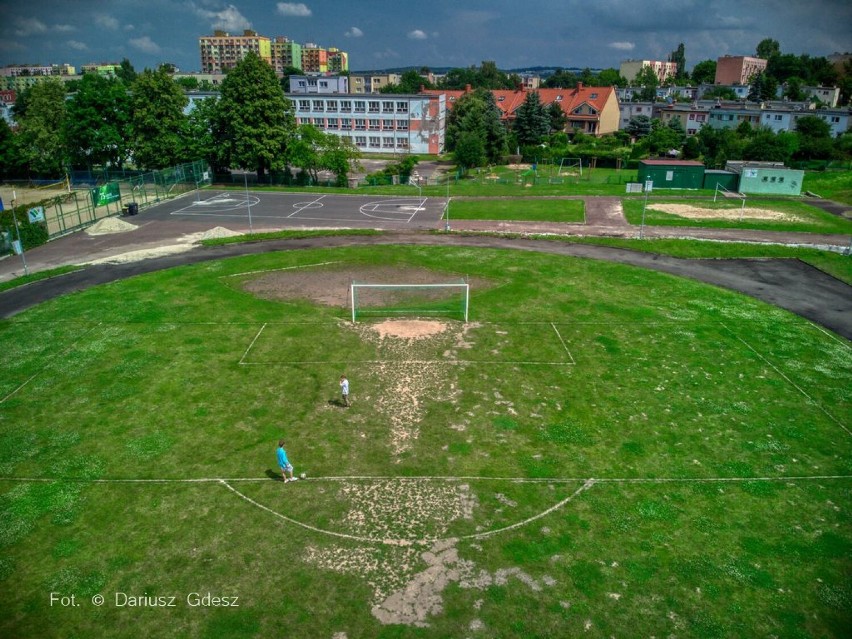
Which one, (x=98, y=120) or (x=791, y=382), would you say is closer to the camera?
(x=791, y=382)

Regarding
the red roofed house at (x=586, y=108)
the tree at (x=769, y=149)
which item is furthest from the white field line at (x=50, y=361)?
the red roofed house at (x=586, y=108)

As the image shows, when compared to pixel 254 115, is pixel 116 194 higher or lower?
lower

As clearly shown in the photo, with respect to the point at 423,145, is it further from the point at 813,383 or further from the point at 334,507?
the point at 334,507

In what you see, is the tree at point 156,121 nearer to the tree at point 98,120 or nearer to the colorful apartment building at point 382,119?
the tree at point 98,120

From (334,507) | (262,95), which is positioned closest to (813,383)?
(334,507)

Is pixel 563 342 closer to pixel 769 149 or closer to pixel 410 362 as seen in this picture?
pixel 410 362

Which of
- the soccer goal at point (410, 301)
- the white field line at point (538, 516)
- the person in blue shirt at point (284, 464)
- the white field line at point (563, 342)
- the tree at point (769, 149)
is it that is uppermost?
the tree at point (769, 149)

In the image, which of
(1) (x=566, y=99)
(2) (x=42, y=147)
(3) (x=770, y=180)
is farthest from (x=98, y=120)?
(1) (x=566, y=99)
